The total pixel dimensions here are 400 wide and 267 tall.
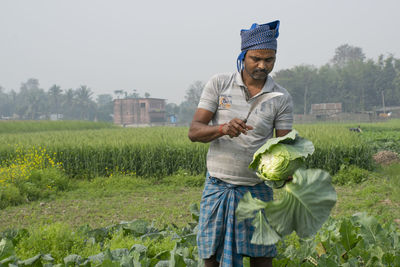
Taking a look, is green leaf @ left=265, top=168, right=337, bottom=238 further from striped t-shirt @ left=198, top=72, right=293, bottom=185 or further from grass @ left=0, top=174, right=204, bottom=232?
grass @ left=0, top=174, right=204, bottom=232

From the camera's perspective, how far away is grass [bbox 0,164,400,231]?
5.41 m

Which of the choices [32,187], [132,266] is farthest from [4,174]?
[132,266]

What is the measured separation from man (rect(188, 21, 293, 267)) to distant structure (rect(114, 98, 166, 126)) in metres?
59.2

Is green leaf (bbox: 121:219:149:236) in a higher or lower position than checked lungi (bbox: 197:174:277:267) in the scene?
lower

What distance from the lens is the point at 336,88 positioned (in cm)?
5453

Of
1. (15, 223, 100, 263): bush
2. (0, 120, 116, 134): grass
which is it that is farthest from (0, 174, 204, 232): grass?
(0, 120, 116, 134): grass

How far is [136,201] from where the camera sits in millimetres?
6488

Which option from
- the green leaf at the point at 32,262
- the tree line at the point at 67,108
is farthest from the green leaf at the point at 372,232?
the tree line at the point at 67,108

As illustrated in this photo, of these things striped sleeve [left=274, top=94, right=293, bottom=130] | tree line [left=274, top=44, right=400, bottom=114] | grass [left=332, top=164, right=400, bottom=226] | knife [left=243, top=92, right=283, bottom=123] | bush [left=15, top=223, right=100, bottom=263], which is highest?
tree line [left=274, top=44, right=400, bottom=114]

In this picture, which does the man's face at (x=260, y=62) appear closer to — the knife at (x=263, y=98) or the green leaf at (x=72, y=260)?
the knife at (x=263, y=98)

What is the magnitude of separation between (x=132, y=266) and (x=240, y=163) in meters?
1.10

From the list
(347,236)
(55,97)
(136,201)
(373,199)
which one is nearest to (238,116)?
(347,236)

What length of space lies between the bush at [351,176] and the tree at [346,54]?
84190mm

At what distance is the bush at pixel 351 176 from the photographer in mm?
7762
